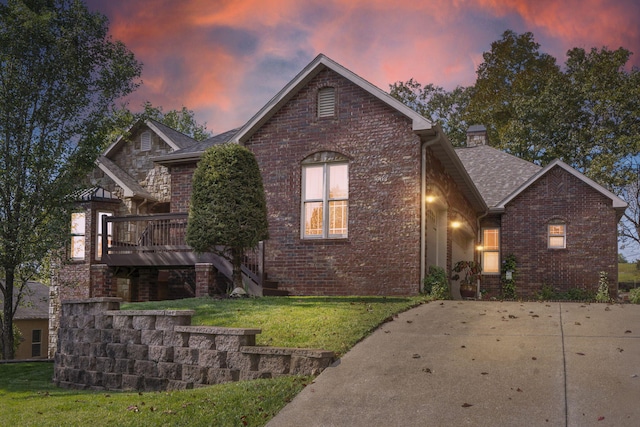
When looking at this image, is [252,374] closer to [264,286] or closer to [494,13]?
[264,286]

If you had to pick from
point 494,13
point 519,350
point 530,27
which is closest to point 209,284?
point 519,350

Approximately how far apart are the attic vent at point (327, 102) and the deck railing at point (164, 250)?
3.55 m

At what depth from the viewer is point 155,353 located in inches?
359

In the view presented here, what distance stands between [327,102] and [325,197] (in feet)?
7.70

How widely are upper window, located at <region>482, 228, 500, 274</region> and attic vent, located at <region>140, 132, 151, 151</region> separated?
12.5 meters

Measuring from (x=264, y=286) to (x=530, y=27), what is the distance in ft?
101

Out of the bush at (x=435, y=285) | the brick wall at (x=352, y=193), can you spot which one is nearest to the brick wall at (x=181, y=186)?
the brick wall at (x=352, y=193)

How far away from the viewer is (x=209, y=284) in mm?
14016

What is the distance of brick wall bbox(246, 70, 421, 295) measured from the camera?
46.4ft

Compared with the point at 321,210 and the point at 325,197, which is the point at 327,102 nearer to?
the point at 325,197

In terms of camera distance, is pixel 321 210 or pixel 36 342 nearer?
pixel 321 210

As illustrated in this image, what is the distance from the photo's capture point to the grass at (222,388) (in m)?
6.56

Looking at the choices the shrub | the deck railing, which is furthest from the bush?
the shrub

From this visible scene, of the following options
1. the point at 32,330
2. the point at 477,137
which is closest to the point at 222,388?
the point at 477,137
